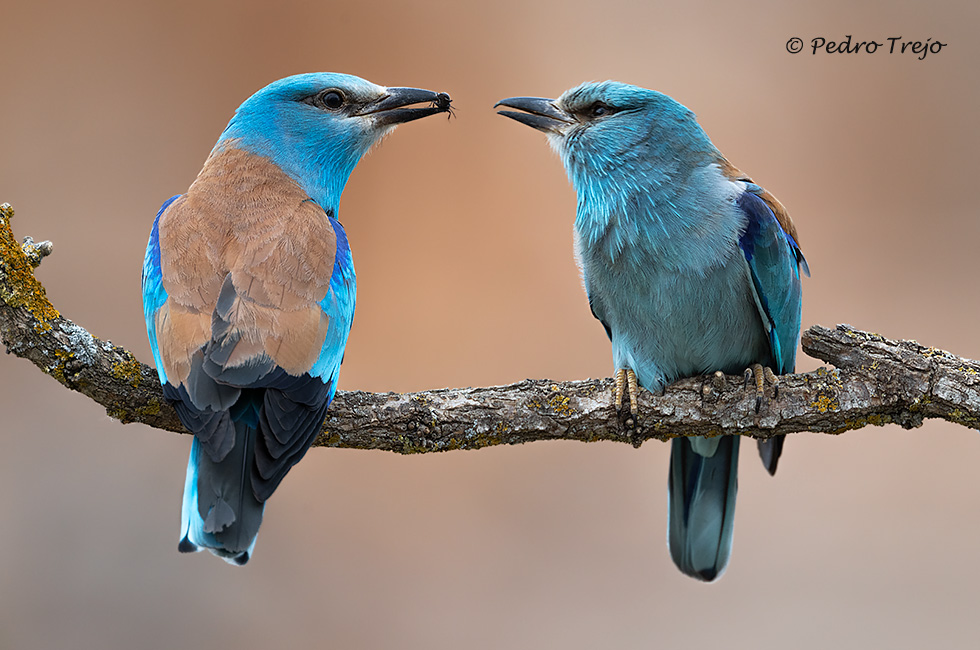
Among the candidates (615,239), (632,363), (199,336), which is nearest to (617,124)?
(615,239)

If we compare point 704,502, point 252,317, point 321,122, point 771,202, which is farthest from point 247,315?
point 704,502

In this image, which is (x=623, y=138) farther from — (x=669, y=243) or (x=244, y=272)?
(x=244, y=272)

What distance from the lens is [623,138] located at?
208 centimetres

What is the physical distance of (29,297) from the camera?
1.61m

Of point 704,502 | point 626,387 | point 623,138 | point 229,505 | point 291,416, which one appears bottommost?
point 229,505

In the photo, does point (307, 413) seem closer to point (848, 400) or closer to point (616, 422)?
point (616, 422)

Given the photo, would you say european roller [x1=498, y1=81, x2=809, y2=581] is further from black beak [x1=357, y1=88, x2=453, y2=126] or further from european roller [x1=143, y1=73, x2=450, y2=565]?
european roller [x1=143, y1=73, x2=450, y2=565]

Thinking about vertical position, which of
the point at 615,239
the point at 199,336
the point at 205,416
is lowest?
the point at 205,416

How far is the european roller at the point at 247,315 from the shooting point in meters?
1.45

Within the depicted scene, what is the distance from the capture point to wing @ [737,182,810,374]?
6.50ft

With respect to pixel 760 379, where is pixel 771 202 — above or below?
above

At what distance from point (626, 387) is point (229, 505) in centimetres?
89

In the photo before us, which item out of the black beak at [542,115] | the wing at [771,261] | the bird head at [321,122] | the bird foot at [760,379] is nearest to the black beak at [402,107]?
the bird head at [321,122]

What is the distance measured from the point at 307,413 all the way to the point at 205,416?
165 millimetres
